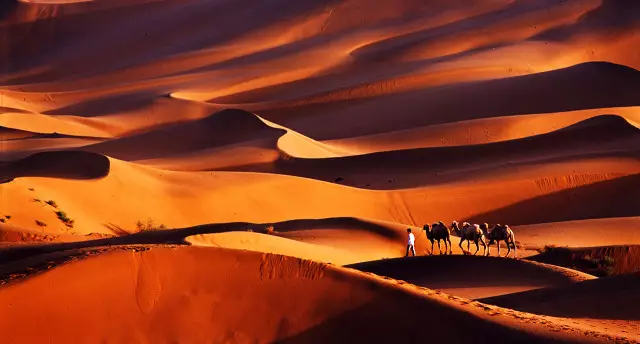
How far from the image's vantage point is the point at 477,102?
4419cm

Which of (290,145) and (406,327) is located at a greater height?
(290,145)

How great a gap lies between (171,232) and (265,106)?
29.5 metres

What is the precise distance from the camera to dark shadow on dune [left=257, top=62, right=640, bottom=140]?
43000mm

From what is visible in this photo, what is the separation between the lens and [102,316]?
9273 millimetres

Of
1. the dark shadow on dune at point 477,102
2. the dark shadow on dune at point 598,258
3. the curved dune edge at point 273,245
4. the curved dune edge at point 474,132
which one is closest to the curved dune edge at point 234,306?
the curved dune edge at point 273,245

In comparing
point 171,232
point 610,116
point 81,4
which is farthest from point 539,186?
point 81,4

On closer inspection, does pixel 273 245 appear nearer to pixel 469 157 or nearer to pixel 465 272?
pixel 465 272

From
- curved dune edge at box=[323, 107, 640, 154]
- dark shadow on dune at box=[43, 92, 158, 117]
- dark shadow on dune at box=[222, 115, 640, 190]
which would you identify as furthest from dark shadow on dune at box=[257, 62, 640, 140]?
dark shadow on dune at box=[222, 115, 640, 190]

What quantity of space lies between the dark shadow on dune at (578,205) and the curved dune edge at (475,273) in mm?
10651

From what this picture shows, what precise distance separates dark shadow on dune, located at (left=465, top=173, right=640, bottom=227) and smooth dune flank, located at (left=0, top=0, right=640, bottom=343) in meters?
0.06

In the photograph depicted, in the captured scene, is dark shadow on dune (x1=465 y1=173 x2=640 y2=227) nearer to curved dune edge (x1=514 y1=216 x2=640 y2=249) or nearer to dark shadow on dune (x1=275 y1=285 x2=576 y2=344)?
curved dune edge (x1=514 y1=216 x2=640 y2=249)

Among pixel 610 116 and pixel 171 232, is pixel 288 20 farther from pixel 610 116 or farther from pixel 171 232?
pixel 171 232

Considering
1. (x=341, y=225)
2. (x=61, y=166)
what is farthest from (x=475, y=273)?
(x=61, y=166)

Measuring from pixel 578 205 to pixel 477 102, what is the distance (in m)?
16.4
